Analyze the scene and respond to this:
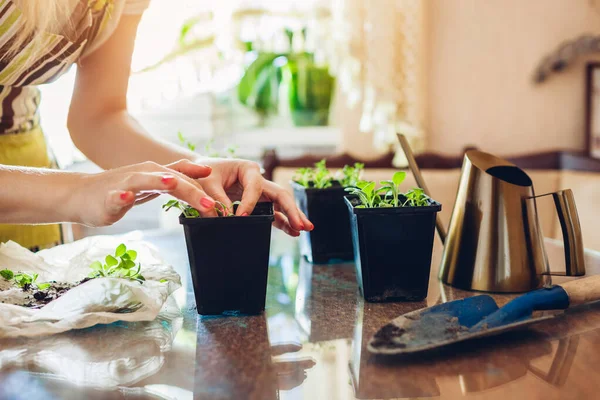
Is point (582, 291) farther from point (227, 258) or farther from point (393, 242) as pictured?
point (227, 258)

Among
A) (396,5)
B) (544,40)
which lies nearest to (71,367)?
(396,5)

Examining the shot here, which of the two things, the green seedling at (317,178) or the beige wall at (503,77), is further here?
the beige wall at (503,77)

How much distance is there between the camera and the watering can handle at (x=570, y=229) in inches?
29.9

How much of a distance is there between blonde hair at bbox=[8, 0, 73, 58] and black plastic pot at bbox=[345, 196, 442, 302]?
56cm

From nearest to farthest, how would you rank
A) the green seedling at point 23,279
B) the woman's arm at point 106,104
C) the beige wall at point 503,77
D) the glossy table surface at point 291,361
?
the glossy table surface at point 291,361
the green seedling at point 23,279
the woman's arm at point 106,104
the beige wall at point 503,77

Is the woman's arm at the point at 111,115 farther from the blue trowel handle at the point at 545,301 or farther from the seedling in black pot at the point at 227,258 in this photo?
the blue trowel handle at the point at 545,301

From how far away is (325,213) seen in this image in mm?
964

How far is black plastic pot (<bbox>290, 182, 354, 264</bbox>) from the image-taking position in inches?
37.6

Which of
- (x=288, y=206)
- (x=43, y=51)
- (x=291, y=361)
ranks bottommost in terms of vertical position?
(x=291, y=361)

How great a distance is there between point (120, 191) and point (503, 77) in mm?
2262

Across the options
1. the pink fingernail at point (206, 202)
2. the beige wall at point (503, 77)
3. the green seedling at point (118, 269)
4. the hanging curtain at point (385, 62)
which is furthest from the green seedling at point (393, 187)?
the beige wall at point (503, 77)

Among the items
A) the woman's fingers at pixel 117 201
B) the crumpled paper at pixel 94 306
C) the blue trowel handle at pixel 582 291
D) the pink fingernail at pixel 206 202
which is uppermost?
the woman's fingers at pixel 117 201

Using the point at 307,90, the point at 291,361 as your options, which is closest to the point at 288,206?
the point at 291,361

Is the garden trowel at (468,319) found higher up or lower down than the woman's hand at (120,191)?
lower down
